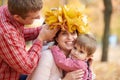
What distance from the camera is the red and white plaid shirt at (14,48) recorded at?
10.6 feet

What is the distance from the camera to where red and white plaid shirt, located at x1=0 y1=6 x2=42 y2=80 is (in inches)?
127

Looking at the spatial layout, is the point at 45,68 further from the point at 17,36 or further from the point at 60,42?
the point at 17,36

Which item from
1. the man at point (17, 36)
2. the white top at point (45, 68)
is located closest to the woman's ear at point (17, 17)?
the man at point (17, 36)

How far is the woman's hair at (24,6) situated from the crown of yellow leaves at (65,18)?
0.26 meters

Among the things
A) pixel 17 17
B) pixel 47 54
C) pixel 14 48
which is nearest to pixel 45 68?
pixel 47 54

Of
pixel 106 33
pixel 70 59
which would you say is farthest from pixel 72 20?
pixel 106 33

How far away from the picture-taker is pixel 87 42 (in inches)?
138

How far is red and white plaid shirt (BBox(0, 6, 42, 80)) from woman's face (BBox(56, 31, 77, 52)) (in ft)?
0.71

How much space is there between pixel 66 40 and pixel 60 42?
0.19ft

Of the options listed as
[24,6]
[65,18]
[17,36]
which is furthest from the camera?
[65,18]

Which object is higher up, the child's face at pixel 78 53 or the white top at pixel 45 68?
the child's face at pixel 78 53

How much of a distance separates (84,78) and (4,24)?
2.83ft

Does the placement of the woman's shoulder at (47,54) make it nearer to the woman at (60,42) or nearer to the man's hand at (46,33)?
the woman at (60,42)

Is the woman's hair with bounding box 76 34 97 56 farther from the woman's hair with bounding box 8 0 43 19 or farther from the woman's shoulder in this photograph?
the woman's hair with bounding box 8 0 43 19
